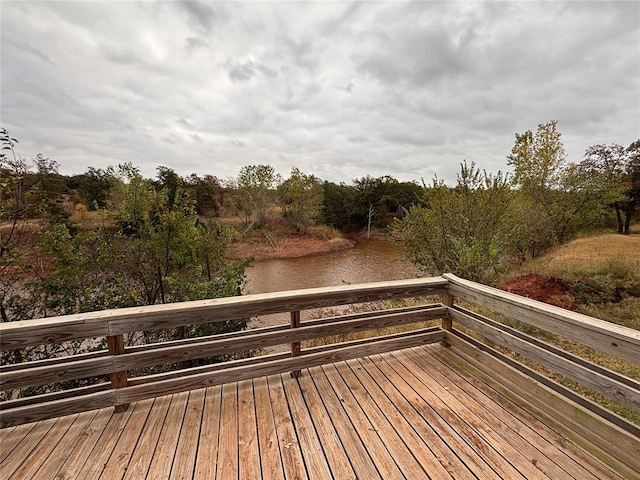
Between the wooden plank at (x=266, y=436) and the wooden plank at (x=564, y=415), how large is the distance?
5.81 feet

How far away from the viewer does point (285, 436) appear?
163cm

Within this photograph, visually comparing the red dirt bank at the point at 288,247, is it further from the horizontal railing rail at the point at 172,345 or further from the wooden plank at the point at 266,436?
the wooden plank at the point at 266,436

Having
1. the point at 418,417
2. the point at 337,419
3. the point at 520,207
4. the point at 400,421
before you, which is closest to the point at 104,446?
the point at 337,419

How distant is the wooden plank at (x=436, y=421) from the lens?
56.4 inches

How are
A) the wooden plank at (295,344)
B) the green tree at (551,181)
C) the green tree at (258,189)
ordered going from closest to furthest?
the wooden plank at (295,344), the green tree at (551,181), the green tree at (258,189)

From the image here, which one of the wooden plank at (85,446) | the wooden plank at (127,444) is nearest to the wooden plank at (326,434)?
the wooden plank at (127,444)

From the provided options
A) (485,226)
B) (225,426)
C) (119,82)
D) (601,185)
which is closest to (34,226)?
(119,82)

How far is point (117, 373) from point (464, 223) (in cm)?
769

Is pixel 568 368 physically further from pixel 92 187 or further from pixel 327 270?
pixel 92 187

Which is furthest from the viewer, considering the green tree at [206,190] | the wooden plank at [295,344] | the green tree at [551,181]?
the green tree at [206,190]

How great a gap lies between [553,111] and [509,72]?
5990 mm

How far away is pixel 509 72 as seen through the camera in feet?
23.8

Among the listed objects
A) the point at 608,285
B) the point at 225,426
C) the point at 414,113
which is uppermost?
the point at 414,113

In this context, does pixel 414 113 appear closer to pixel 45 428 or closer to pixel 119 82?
pixel 119 82
